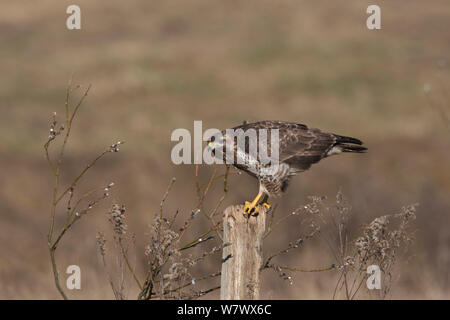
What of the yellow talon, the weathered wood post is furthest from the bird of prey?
the weathered wood post

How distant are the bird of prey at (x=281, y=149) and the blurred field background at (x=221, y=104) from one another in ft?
3.47

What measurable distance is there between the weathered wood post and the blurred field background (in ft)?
3.76

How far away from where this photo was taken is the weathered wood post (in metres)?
4.77

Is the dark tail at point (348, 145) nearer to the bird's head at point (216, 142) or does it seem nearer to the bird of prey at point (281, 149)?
the bird of prey at point (281, 149)

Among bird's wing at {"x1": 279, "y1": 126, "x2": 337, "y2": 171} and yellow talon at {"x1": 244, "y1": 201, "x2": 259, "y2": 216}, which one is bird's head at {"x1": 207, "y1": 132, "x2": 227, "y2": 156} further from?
yellow talon at {"x1": 244, "y1": 201, "x2": 259, "y2": 216}

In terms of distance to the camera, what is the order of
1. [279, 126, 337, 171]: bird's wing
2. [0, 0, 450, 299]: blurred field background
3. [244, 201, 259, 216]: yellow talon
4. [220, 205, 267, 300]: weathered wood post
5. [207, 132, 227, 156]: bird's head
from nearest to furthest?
[220, 205, 267, 300]: weathered wood post, [244, 201, 259, 216]: yellow talon, [207, 132, 227, 156]: bird's head, [279, 126, 337, 171]: bird's wing, [0, 0, 450, 299]: blurred field background

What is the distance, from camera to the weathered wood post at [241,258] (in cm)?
477

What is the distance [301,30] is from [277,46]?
3.83 meters

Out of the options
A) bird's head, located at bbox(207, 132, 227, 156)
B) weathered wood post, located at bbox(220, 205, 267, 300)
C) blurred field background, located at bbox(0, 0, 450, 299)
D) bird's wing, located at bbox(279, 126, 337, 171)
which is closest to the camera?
weathered wood post, located at bbox(220, 205, 267, 300)

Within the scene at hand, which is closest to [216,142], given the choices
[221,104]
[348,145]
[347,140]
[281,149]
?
[281,149]

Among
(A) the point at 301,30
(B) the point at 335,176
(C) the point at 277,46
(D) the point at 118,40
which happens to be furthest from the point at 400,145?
(D) the point at 118,40

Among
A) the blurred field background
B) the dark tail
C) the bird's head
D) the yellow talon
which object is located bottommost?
the yellow talon

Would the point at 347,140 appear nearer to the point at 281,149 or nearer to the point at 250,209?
the point at 281,149

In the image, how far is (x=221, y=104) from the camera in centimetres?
3097
